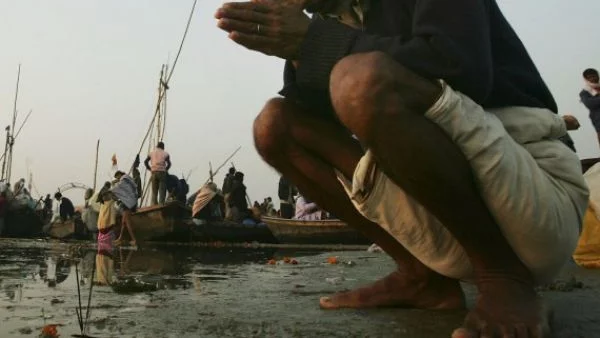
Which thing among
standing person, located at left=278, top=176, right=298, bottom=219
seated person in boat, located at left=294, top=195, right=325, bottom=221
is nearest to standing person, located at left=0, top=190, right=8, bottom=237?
standing person, located at left=278, top=176, right=298, bottom=219

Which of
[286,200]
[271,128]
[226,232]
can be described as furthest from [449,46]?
[286,200]

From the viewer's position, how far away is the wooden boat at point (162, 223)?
40.5ft

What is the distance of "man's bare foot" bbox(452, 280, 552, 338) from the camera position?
1416 mm

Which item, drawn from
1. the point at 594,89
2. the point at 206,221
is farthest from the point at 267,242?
the point at 594,89

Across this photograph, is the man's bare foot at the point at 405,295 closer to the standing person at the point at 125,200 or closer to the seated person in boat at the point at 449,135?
the seated person in boat at the point at 449,135

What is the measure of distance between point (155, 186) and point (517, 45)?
13.2 m

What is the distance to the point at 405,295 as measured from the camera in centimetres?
205

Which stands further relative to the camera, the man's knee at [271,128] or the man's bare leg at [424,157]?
the man's knee at [271,128]

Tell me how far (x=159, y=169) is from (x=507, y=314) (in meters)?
13.2

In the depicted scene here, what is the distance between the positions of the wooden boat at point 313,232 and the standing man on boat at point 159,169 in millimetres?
3390

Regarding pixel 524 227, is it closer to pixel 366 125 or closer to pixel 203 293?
pixel 366 125

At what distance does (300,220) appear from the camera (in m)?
11.7

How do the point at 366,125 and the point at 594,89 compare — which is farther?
the point at 594,89

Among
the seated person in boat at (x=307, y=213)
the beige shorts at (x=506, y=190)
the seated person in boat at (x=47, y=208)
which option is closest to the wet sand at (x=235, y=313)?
the beige shorts at (x=506, y=190)
